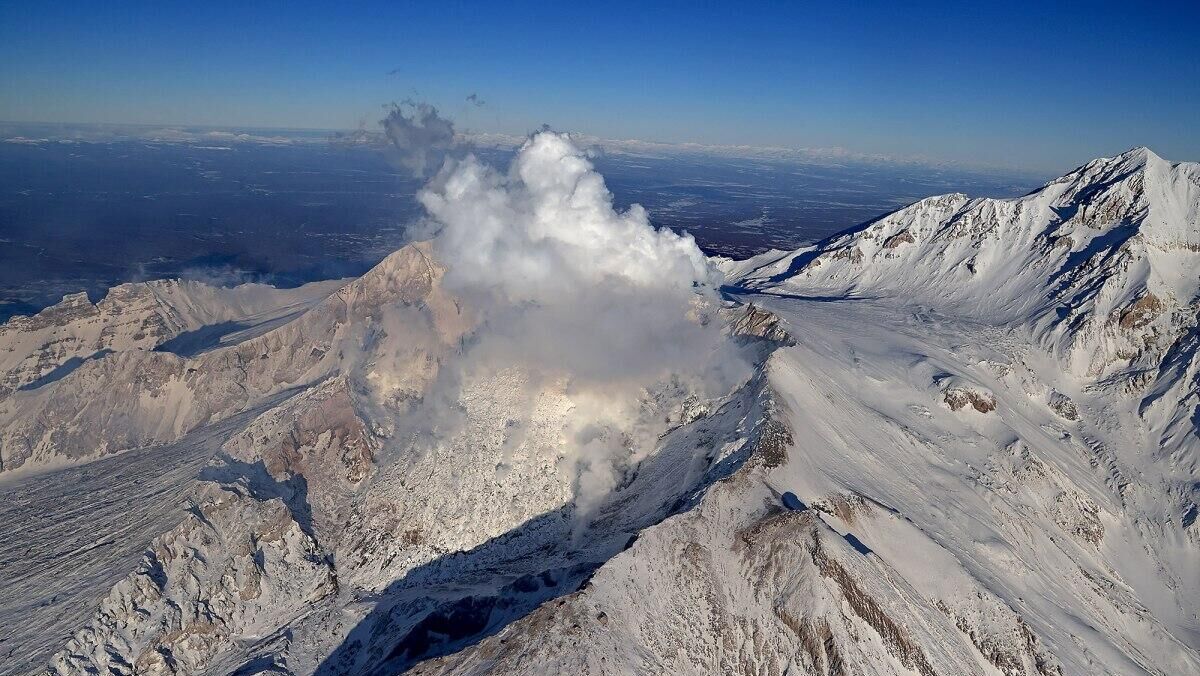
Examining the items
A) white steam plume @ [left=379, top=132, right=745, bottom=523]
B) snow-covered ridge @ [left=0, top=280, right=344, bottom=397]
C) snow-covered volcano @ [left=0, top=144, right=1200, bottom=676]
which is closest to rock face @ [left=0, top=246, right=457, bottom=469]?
snow-covered volcano @ [left=0, top=144, right=1200, bottom=676]

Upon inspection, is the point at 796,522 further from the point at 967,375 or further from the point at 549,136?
the point at 549,136

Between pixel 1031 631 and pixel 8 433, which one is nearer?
pixel 1031 631

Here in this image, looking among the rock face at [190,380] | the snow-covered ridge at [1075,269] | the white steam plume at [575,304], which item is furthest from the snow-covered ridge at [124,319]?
the snow-covered ridge at [1075,269]

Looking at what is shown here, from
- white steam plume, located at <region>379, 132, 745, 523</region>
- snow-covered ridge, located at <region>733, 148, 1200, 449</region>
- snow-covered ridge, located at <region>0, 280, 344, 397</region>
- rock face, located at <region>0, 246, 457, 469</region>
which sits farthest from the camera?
snow-covered ridge, located at <region>0, 280, 344, 397</region>

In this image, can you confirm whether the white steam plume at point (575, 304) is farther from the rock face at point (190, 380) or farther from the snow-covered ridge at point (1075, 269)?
the snow-covered ridge at point (1075, 269)

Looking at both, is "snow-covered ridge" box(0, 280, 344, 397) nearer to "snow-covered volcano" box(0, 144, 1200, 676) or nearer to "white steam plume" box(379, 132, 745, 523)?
"snow-covered volcano" box(0, 144, 1200, 676)

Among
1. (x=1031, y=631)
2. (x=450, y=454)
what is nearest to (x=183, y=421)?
(x=450, y=454)

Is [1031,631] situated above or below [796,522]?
below

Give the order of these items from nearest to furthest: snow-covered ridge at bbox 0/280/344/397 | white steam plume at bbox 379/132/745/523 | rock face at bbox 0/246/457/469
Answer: white steam plume at bbox 379/132/745/523
rock face at bbox 0/246/457/469
snow-covered ridge at bbox 0/280/344/397
